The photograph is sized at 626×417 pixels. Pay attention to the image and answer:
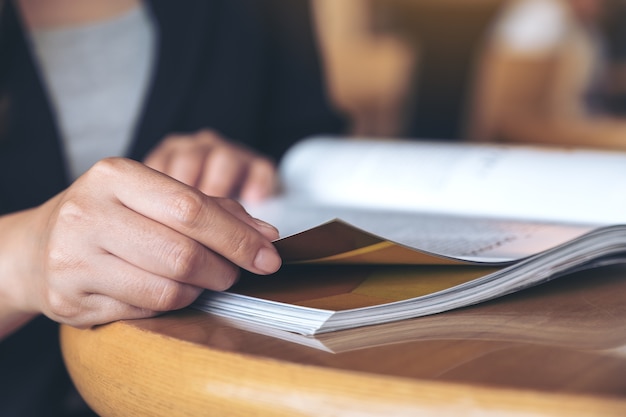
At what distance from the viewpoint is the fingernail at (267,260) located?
344 mm

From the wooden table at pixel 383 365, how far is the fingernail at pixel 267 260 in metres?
0.03

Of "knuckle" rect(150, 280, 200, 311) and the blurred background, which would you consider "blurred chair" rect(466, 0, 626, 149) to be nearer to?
the blurred background

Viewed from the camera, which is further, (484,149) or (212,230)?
(484,149)

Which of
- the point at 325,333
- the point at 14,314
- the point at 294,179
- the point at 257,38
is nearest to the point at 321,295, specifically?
the point at 325,333

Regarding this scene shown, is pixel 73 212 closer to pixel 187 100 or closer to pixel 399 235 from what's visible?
pixel 399 235

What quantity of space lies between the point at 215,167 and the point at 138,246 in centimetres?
24

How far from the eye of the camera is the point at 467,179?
589 mm

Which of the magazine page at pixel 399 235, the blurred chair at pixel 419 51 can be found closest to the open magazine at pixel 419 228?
the magazine page at pixel 399 235

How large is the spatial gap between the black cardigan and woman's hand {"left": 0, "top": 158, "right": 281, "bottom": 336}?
0.27m

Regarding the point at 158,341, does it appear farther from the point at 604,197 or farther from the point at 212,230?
the point at 604,197

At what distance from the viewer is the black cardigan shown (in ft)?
1.97

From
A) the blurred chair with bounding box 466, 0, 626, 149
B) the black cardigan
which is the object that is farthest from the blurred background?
the black cardigan

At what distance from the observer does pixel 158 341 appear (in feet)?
1.07

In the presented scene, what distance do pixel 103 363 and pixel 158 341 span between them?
41 mm
